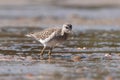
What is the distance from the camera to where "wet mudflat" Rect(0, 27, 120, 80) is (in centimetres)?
1181

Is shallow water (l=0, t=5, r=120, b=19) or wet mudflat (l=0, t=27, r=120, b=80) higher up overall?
shallow water (l=0, t=5, r=120, b=19)

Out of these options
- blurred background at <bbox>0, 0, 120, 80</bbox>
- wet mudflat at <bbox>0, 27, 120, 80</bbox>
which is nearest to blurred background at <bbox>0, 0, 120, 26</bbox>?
blurred background at <bbox>0, 0, 120, 80</bbox>

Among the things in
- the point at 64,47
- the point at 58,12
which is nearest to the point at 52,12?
the point at 58,12

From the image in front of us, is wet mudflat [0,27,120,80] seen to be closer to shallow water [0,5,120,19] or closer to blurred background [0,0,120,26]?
blurred background [0,0,120,26]

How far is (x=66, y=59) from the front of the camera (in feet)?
47.5

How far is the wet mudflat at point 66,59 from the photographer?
11810 mm

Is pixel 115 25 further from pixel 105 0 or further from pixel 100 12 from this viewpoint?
pixel 105 0

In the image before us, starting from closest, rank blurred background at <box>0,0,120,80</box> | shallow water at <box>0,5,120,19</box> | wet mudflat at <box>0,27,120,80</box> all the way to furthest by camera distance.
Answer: wet mudflat at <box>0,27,120,80</box>
blurred background at <box>0,0,120,80</box>
shallow water at <box>0,5,120,19</box>

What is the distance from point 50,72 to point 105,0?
27.8 meters

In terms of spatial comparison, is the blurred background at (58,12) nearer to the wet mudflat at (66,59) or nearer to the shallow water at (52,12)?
the shallow water at (52,12)

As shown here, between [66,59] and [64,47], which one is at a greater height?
[64,47]

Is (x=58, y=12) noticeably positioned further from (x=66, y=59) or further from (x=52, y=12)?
(x=66, y=59)

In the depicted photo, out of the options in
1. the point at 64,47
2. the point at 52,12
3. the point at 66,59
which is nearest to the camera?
the point at 66,59

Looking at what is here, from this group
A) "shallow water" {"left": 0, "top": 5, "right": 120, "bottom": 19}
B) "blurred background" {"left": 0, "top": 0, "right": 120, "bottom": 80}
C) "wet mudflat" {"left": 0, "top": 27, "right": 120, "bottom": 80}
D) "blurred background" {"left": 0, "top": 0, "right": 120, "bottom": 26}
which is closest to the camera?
"wet mudflat" {"left": 0, "top": 27, "right": 120, "bottom": 80}
